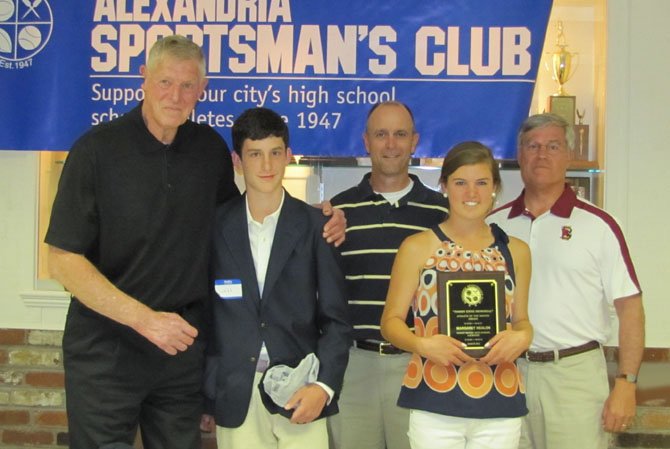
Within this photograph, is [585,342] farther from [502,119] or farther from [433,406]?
[502,119]

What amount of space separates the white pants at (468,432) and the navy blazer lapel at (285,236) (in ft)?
2.27

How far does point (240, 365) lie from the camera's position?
2.52 m

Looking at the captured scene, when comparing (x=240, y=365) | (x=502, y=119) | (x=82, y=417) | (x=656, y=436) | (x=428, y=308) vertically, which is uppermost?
(x=502, y=119)

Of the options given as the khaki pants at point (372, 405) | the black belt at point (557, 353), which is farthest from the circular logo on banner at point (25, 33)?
the black belt at point (557, 353)

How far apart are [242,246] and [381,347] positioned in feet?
2.60

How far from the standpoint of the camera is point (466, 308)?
8.02ft

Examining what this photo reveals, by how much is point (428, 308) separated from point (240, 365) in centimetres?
66

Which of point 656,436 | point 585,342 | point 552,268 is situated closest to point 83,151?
point 552,268

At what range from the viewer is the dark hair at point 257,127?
104 inches

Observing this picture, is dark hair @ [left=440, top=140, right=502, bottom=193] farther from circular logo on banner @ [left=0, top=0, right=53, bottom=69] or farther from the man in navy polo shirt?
circular logo on banner @ [left=0, top=0, right=53, bottom=69]

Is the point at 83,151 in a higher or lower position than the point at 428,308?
higher

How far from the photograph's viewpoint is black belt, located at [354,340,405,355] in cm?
304

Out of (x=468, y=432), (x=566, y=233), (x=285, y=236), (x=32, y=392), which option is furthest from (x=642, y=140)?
(x=32, y=392)

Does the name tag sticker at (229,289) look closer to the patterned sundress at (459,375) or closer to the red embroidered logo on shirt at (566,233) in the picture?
the patterned sundress at (459,375)
